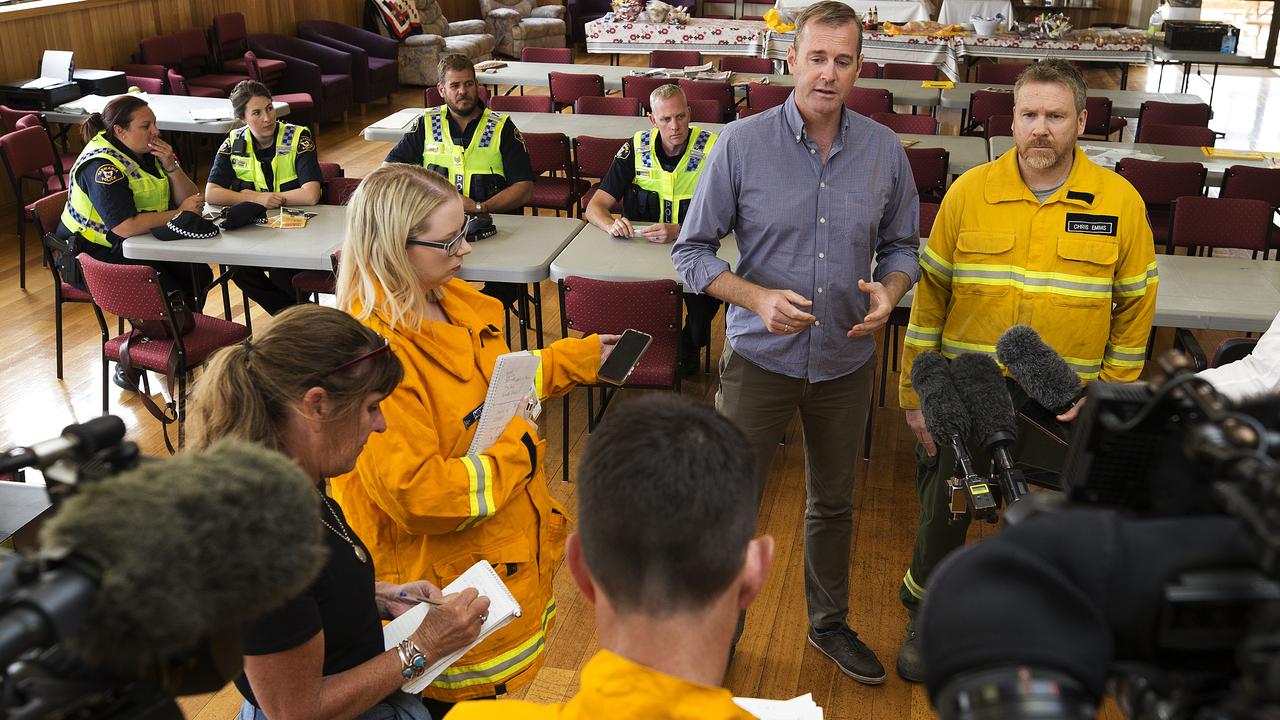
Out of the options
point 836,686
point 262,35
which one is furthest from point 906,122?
point 262,35

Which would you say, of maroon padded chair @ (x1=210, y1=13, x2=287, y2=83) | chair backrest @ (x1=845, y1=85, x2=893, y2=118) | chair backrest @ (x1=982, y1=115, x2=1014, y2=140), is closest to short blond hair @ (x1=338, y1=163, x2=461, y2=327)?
chair backrest @ (x1=982, y1=115, x2=1014, y2=140)

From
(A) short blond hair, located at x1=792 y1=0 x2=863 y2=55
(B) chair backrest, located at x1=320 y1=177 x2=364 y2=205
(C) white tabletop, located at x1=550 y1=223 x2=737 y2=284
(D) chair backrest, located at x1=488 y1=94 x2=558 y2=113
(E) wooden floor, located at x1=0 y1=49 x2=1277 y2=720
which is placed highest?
(A) short blond hair, located at x1=792 y1=0 x2=863 y2=55

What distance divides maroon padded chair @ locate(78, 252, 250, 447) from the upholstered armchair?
10.5m

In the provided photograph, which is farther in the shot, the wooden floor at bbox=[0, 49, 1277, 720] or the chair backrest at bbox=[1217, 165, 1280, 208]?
the chair backrest at bbox=[1217, 165, 1280, 208]

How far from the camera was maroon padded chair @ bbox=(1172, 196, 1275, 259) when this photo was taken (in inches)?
193

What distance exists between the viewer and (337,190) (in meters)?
5.37

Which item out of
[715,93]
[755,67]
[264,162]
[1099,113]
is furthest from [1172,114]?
[264,162]

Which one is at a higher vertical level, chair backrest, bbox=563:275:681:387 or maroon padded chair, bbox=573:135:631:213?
maroon padded chair, bbox=573:135:631:213

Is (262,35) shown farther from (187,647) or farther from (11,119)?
(187,647)

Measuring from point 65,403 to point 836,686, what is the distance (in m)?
3.76

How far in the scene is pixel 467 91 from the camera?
17.4ft

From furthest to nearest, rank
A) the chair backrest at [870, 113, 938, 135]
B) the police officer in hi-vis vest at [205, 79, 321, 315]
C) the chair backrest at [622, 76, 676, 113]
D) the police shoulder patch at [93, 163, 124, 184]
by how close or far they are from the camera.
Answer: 1. the chair backrest at [622, 76, 676, 113]
2. the chair backrest at [870, 113, 938, 135]
3. the police officer in hi-vis vest at [205, 79, 321, 315]
4. the police shoulder patch at [93, 163, 124, 184]

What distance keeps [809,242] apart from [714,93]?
5.33m

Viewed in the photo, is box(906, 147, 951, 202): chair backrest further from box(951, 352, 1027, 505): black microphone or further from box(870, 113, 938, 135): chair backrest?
box(951, 352, 1027, 505): black microphone
